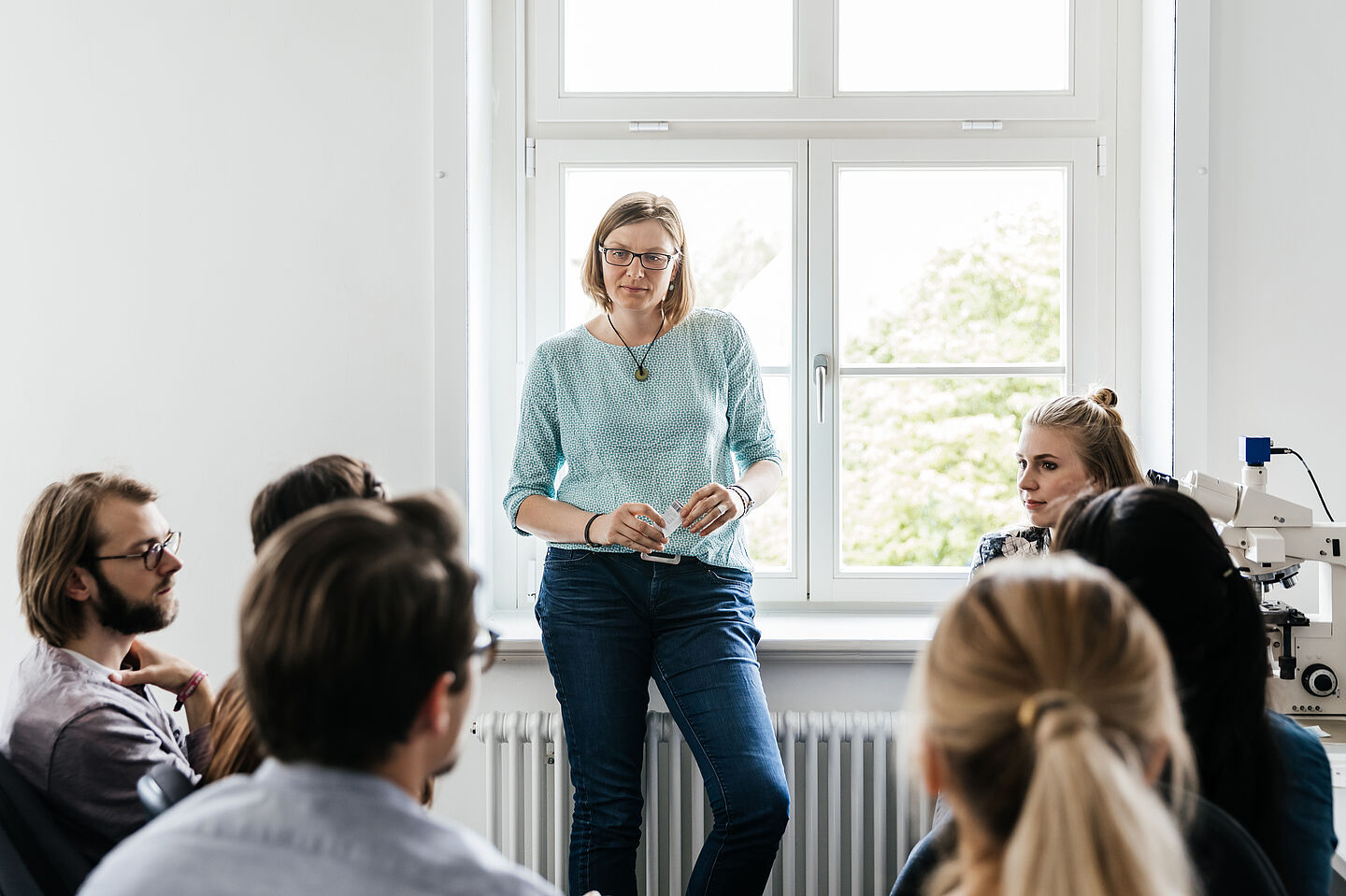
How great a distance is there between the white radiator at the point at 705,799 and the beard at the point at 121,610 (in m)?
0.87

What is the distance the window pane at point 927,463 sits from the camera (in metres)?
2.64

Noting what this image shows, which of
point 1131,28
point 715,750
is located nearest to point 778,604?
point 715,750

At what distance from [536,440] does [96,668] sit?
3.22 ft

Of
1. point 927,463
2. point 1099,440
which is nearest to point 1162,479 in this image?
point 1099,440

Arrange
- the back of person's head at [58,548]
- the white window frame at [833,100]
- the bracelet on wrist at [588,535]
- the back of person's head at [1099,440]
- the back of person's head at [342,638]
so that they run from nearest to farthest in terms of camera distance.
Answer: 1. the back of person's head at [342,638]
2. the back of person's head at [58,548]
3. the back of person's head at [1099,440]
4. the bracelet on wrist at [588,535]
5. the white window frame at [833,100]

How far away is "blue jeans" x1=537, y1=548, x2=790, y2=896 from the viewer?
2.05 m

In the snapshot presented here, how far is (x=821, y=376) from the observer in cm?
262

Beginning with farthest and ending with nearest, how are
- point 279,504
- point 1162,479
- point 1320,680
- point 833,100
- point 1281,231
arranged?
point 833,100
point 1281,231
point 1162,479
point 1320,680
point 279,504

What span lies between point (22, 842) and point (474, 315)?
146cm

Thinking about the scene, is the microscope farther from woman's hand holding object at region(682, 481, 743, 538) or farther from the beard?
the beard

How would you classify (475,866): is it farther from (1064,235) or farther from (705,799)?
(1064,235)

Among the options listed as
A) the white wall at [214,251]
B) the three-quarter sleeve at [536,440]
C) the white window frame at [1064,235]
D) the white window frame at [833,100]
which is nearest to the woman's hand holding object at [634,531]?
the three-quarter sleeve at [536,440]

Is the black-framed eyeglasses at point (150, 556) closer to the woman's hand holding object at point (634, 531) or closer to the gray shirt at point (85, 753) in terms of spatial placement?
the gray shirt at point (85, 753)

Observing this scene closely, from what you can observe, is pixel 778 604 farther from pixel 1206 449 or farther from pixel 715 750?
pixel 1206 449
